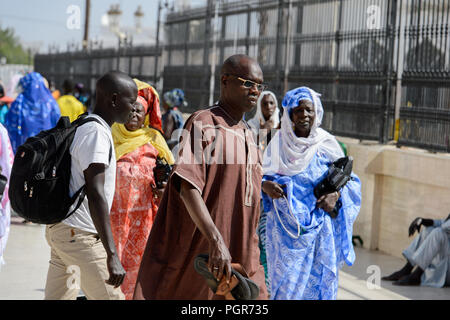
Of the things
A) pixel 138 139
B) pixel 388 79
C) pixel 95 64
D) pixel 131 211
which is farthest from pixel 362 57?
pixel 95 64

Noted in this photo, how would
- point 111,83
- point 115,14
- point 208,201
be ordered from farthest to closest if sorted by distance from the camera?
1. point 115,14
2. point 111,83
3. point 208,201

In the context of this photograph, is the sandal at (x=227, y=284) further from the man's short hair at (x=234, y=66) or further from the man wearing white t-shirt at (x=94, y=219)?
the man's short hair at (x=234, y=66)

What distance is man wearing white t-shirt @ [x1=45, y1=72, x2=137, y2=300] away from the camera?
3.71m

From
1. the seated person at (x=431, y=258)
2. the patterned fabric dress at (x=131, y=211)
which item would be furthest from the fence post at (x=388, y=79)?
the patterned fabric dress at (x=131, y=211)

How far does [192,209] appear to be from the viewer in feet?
11.4

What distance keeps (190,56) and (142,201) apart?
11.1 meters

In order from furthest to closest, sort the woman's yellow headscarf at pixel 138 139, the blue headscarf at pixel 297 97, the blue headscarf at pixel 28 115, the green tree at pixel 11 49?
the green tree at pixel 11 49
the blue headscarf at pixel 28 115
the blue headscarf at pixel 297 97
the woman's yellow headscarf at pixel 138 139

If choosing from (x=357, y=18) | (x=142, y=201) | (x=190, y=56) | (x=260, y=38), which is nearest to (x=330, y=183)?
(x=142, y=201)

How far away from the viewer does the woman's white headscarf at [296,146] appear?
18.6 feet

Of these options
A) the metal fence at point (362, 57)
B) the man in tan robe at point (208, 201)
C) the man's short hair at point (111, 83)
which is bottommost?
the man in tan robe at point (208, 201)

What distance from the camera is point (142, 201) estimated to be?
18.2 feet

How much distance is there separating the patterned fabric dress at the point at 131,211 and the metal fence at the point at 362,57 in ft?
13.1

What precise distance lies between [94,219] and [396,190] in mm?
5710

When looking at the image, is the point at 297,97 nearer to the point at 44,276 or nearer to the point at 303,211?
the point at 303,211
